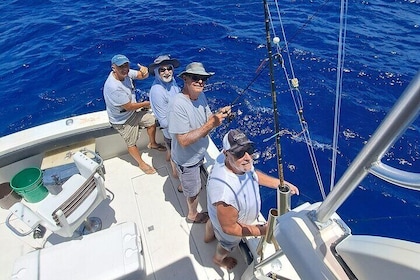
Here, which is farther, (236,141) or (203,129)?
(203,129)

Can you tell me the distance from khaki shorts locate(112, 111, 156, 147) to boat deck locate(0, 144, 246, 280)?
0.45 metres

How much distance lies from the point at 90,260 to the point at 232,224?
43.6 inches

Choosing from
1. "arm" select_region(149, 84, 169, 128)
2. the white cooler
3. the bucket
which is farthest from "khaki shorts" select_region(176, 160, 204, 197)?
the bucket

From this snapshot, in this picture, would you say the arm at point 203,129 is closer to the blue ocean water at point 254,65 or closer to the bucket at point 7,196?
the blue ocean water at point 254,65

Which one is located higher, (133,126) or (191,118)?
(191,118)

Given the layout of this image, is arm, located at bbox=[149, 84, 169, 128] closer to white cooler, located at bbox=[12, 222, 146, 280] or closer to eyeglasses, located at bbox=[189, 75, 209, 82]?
eyeglasses, located at bbox=[189, 75, 209, 82]

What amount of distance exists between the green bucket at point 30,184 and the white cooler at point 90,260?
1529 millimetres

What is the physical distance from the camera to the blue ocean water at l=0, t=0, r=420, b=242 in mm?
4934

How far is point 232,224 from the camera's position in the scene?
7.10 ft

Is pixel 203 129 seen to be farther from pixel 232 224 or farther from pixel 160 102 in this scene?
pixel 160 102

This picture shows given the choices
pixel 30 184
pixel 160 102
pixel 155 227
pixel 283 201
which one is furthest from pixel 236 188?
pixel 30 184

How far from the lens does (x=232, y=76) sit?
23.6 feet

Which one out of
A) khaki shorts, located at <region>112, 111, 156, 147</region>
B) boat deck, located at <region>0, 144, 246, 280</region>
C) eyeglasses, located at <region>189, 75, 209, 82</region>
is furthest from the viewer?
khaki shorts, located at <region>112, 111, 156, 147</region>

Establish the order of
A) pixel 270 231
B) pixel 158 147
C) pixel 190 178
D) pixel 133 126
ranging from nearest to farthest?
pixel 270 231, pixel 190 178, pixel 133 126, pixel 158 147
